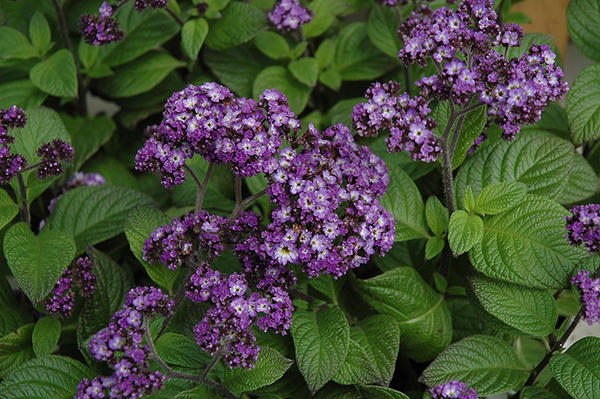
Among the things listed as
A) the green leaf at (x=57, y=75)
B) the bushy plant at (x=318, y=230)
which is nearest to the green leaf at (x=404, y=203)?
the bushy plant at (x=318, y=230)

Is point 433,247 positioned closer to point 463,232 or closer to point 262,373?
point 463,232

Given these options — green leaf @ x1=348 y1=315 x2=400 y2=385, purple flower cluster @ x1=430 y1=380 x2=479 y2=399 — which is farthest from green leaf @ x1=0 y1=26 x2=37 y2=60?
purple flower cluster @ x1=430 y1=380 x2=479 y2=399

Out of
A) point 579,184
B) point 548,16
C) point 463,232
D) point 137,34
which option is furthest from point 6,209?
point 548,16

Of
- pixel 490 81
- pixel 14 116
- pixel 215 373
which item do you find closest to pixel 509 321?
pixel 490 81

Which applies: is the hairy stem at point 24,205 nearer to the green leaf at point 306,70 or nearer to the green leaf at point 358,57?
the green leaf at point 306,70

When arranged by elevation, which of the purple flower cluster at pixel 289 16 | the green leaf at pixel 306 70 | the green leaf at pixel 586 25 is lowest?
the green leaf at pixel 306 70

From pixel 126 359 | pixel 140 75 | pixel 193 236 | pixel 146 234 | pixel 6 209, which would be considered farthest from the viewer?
pixel 140 75
